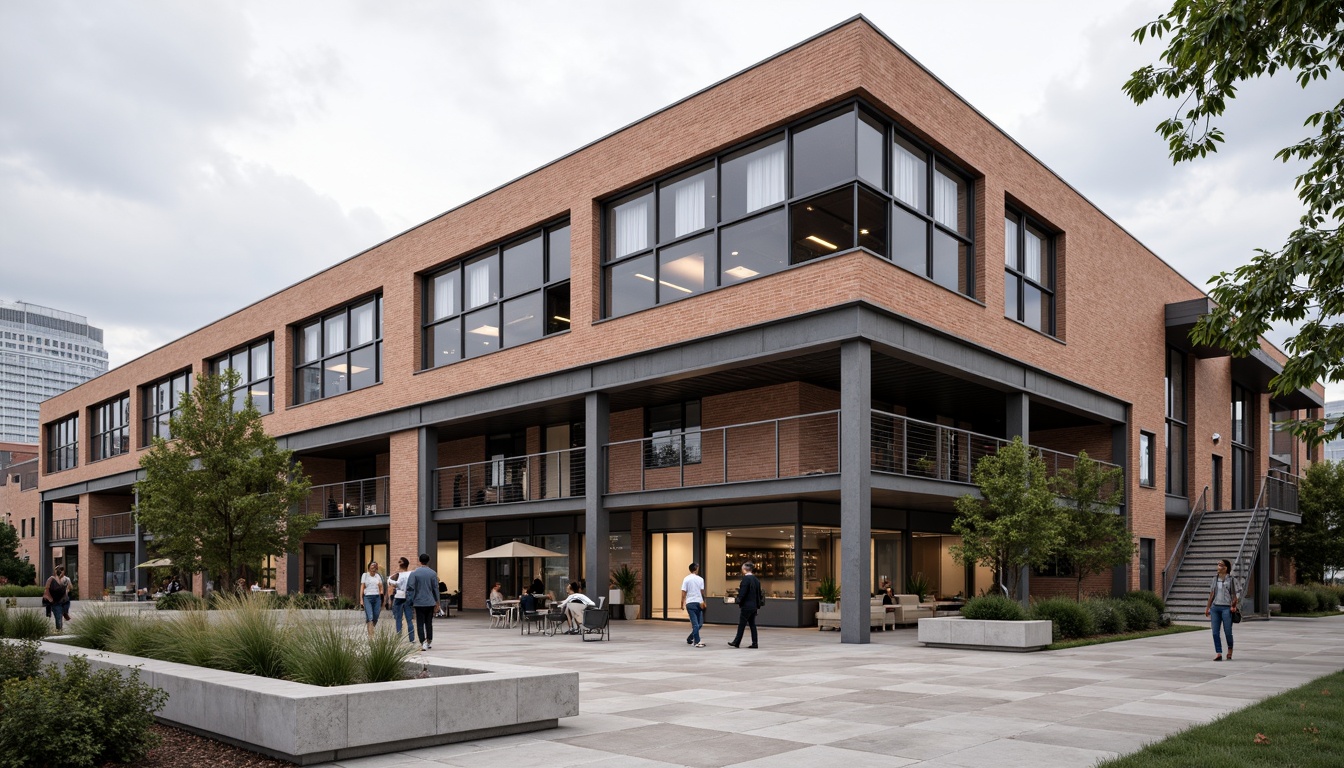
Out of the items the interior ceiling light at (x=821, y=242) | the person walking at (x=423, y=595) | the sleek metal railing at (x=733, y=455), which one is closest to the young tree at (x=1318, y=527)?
the sleek metal railing at (x=733, y=455)

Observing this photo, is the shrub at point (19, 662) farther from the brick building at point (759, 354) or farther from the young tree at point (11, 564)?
A: the young tree at point (11, 564)

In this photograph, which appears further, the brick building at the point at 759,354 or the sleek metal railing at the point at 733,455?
the sleek metal railing at the point at 733,455

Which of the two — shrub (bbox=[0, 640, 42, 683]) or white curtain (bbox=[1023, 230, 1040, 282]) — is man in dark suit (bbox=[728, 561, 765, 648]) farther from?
white curtain (bbox=[1023, 230, 1040, 282])

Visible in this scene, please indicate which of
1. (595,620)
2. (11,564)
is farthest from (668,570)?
(11,564)

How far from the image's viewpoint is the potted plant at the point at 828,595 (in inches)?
909

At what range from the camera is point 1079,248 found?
2816 cm

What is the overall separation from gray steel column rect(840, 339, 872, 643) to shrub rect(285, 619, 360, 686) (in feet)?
37.7

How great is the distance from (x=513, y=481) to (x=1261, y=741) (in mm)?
25154

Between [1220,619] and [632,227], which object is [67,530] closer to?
[632,227]

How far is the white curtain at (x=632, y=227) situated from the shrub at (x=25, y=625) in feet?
45.8

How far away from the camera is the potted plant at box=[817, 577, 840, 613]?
23094 millimetres

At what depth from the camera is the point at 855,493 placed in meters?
19.3

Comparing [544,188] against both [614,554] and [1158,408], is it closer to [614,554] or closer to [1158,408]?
[614,554]

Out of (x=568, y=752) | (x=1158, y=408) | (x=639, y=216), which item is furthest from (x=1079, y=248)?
(x=568, y=752)
